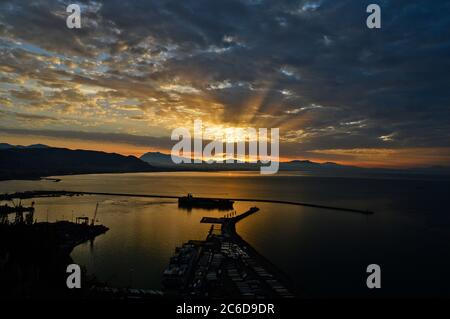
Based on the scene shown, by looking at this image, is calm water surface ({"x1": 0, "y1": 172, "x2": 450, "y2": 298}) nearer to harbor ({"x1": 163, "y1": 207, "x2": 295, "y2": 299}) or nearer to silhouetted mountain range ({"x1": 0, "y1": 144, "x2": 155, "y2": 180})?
harbor ({"x1": 163, "y1": 207, "x2": 295, "y2": 299})

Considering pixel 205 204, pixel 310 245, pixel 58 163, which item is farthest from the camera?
pixel 58 163

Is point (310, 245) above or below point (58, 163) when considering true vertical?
below

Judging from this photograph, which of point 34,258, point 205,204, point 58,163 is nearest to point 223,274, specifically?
point 34,258

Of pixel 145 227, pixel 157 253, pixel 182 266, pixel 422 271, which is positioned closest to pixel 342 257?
pixel 422 271

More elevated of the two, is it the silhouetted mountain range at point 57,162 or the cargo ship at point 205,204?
the silhouetted mountain range at point 57,162

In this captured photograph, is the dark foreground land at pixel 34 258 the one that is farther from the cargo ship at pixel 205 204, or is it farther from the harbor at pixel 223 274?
the cargo ship at pixel 205 204

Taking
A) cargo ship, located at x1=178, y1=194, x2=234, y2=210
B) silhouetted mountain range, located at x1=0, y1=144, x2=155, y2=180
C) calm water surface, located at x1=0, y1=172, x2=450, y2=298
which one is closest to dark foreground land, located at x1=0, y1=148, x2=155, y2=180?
silhouetted mountain range, located at x1=0, y1=144, x2=155, y2=180

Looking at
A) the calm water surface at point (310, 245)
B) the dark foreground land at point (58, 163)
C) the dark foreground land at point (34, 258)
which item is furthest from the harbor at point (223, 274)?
the dark foreground land at point (58, 163)

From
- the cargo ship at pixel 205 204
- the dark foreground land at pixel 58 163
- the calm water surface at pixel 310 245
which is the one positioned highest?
the dark foreground land at pixel 58 163

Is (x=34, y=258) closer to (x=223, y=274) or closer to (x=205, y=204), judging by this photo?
(x=223, y=274)
